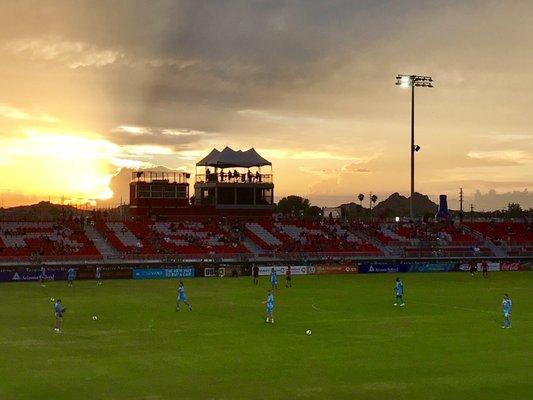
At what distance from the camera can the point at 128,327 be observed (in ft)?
107

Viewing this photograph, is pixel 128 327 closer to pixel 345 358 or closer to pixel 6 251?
pixel 345 358

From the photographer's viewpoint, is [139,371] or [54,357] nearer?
[139,371]

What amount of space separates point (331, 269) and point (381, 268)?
5614 millimetres

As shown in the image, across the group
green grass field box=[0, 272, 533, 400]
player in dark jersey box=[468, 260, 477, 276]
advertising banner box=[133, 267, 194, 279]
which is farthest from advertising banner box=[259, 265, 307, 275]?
green grass field box=[0, 272, 533, 400]

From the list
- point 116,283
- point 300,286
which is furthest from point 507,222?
point 116,283

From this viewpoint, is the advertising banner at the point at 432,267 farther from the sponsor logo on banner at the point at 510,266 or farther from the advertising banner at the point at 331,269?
the advertising banner at the point at 331,269

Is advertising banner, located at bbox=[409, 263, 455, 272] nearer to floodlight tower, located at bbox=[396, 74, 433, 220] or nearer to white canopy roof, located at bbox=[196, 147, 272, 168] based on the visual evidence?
floodlight tower, located at bbox=[396, 74, 433, 220]

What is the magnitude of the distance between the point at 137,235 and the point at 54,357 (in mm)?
51581

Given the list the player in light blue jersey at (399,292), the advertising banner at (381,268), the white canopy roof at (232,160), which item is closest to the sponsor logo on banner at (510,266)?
the advertising banner at (381,268)

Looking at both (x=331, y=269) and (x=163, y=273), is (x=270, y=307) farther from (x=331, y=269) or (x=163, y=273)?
(x=331, y=269)

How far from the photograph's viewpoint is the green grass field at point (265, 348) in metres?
20.8

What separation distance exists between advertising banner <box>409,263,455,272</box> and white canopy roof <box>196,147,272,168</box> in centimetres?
2890

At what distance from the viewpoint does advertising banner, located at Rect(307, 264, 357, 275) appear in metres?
69.8

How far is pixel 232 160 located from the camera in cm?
9225
